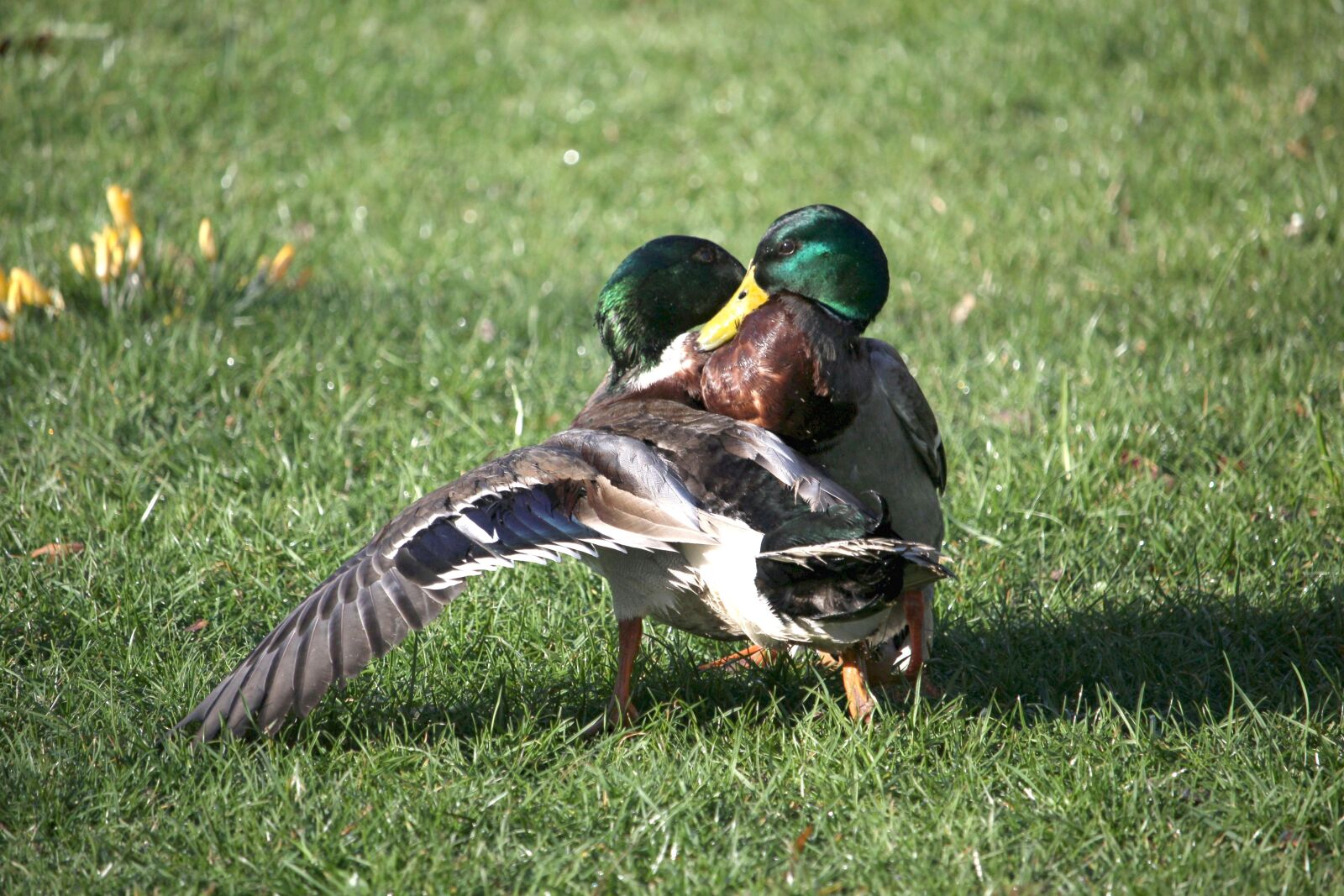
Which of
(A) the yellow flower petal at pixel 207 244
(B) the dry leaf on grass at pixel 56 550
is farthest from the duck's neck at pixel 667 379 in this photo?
(A) the yellow flower petal at pixel 207 244

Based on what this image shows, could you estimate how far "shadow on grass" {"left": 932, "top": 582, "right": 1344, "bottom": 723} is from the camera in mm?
3217

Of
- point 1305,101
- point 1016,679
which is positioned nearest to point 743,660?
point 1016,679

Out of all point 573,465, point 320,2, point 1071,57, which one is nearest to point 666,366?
point 573,465

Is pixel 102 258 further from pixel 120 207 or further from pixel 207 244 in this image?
pixel 207 244

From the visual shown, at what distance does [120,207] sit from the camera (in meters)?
4.87

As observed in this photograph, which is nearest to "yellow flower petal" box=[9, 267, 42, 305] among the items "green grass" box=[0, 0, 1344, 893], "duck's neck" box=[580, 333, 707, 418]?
"green grass" box=[0, 0, 1344, 893]

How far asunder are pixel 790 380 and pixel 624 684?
0.81 meters

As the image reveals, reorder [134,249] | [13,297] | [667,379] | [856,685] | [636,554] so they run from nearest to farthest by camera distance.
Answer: [636,554], [856,685], [667,379], [13,297], [134,249]

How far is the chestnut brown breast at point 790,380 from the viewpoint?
319cm

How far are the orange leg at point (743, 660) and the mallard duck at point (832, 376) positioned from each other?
302 mm

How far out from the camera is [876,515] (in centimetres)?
273

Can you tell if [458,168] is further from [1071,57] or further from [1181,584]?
[1181,584]

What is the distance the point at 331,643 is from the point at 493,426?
197 cm

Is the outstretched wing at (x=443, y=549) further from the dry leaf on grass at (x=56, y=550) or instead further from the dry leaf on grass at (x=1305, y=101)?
the dry leaf on grass at (x=1305, y=101)
